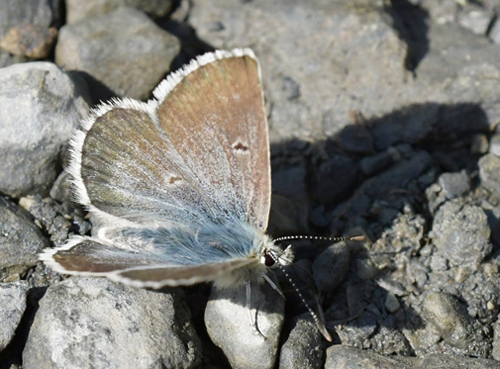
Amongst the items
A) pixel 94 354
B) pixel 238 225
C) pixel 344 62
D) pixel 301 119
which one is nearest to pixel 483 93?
pixel 344 62

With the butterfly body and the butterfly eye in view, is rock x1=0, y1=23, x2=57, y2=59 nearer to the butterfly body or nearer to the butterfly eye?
the butterfly body

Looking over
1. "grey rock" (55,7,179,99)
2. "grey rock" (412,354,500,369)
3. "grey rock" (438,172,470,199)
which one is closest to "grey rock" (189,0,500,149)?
"grey rock" (438,172,470,199)

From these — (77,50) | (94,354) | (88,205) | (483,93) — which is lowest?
(94,354)

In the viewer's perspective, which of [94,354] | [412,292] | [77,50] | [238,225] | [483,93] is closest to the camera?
[94,354]

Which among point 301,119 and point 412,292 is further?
point 301,119

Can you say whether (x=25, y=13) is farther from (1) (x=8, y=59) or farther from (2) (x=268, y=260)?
(2) (x=268, y=260)

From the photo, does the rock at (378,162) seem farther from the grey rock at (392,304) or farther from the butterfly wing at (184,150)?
the butterfly wing at (184,150)

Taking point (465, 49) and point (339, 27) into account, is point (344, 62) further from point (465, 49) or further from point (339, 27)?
point (465, 49)
